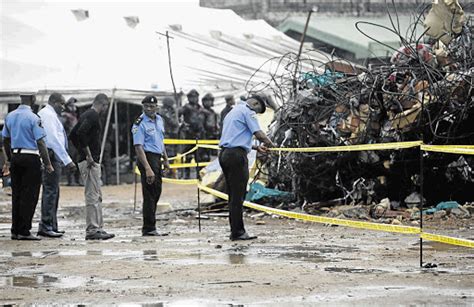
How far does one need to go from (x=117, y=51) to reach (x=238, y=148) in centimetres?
1572

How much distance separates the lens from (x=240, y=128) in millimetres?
13383

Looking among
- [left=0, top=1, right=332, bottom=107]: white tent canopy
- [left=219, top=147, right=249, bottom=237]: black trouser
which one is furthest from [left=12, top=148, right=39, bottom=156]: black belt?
[left=0, top=1, right=332, bottom=107]: white tent canopy

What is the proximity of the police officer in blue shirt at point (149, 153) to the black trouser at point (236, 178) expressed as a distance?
1279 mm

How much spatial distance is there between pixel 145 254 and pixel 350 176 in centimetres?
533

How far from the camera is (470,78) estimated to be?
14.9m

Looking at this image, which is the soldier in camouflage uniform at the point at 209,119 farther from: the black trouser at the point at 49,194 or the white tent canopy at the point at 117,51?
the black trouser at the point at 49,194

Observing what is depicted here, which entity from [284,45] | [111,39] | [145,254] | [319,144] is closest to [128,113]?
[111,39]

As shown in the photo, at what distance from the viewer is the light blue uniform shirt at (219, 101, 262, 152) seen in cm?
1333

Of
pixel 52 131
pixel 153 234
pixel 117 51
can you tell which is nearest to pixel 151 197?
pixel 153 234

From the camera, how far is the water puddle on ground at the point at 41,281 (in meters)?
9.85

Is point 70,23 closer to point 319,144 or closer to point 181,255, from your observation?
point 319,144

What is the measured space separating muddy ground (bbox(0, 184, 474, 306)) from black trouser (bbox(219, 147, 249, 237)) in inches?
13.1

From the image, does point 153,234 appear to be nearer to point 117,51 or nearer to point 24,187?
point 24,187

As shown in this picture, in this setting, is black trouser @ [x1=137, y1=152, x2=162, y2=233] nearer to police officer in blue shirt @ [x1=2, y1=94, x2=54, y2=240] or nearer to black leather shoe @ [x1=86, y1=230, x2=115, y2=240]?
black leather shoe @ [x1=86, y1=230, x2=115, y2=240]
